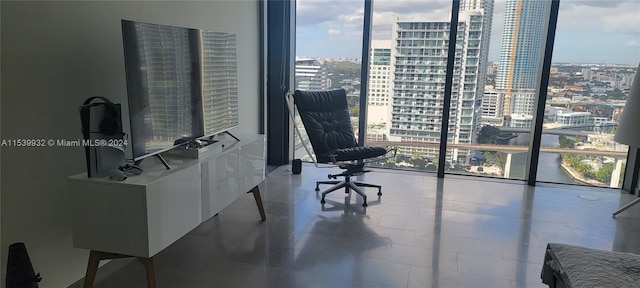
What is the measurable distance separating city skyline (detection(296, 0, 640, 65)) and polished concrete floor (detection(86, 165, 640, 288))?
1.36 meters

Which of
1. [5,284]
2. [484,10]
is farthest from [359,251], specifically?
[484,10]

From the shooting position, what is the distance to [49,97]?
7.13 feet

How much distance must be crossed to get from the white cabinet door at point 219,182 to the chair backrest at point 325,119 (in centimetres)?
113

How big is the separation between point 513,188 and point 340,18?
2.51m

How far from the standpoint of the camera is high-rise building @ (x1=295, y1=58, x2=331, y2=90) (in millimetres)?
4988

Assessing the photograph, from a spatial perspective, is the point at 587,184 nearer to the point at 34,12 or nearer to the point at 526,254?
the point at 526,254

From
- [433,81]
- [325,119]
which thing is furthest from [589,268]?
[433,81]

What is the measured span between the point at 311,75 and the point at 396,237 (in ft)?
8.03

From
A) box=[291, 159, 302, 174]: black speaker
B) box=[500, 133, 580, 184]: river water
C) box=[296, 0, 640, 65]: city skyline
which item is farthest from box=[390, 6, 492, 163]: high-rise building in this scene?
box=[291, 159, 302, 174]: black speaker

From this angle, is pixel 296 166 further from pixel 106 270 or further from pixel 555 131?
pixel 555 131

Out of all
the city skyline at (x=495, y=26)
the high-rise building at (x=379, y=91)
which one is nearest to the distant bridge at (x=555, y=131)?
the city skyline at (x=495, y=26)

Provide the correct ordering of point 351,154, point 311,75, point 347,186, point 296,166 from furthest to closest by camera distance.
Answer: point 311,75 → point 296,166 → point 347,186 → point 351,154

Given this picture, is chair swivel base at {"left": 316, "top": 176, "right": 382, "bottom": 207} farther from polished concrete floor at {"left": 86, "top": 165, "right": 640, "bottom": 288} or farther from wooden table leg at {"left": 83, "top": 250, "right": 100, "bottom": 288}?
wooden table leg at {"left": 83, "top": 250, "right": 100, "bottom": 288}

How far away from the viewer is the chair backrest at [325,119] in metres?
4.04
